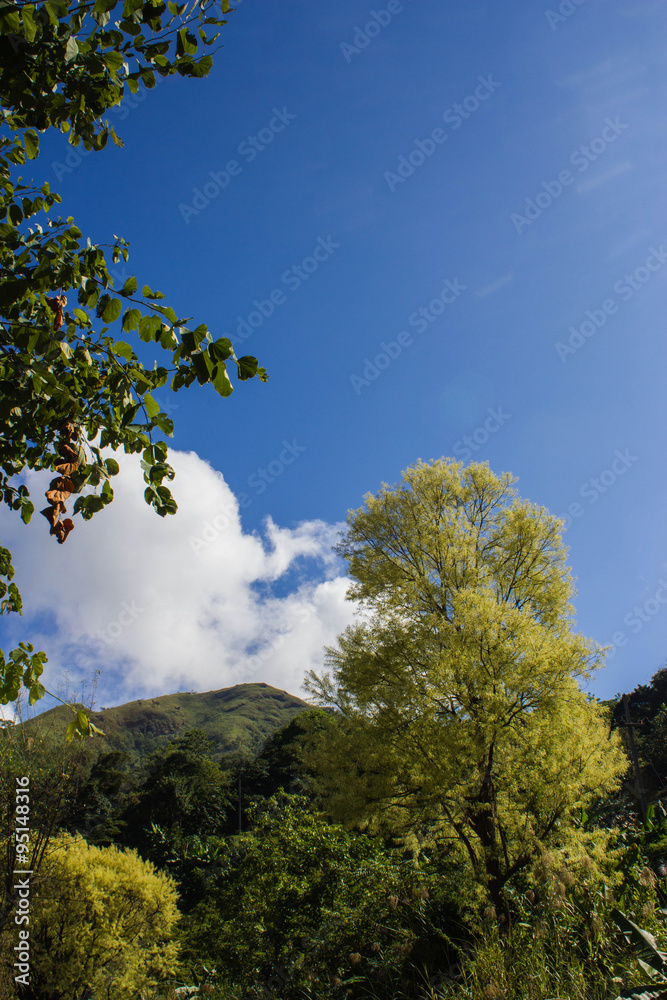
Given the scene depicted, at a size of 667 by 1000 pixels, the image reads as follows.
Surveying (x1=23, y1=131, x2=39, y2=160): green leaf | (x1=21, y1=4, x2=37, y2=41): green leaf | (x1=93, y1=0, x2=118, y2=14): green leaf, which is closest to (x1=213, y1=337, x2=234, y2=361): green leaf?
(x1=21, y1=4, x2=37, y2=41): green leaf

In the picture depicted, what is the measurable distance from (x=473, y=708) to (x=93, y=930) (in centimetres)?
1349

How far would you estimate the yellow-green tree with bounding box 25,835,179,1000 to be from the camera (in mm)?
12320

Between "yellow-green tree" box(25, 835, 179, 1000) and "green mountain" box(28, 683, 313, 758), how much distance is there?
91794mm

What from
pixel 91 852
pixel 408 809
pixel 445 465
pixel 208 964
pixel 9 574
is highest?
pixel 445 465

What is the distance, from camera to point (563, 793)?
6328 millimetres

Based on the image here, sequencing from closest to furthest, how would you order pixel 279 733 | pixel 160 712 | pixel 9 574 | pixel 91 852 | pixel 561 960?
pixel 9 574
pixel 561 960
pixel 91 852
pixel 279 733
pixel 160 712

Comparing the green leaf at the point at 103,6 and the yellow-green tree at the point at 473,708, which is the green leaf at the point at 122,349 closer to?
the green leaf at the point at 103,6

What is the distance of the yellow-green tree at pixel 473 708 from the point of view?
6555mm

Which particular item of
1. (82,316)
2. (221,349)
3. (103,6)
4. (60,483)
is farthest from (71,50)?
(60,483)

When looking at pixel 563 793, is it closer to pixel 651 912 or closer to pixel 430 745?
pixel 430 745

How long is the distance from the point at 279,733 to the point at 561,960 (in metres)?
37.7

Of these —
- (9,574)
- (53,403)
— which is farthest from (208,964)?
(53,403)

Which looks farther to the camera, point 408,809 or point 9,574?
point 408,809

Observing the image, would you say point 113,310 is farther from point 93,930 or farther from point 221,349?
point 93,930
